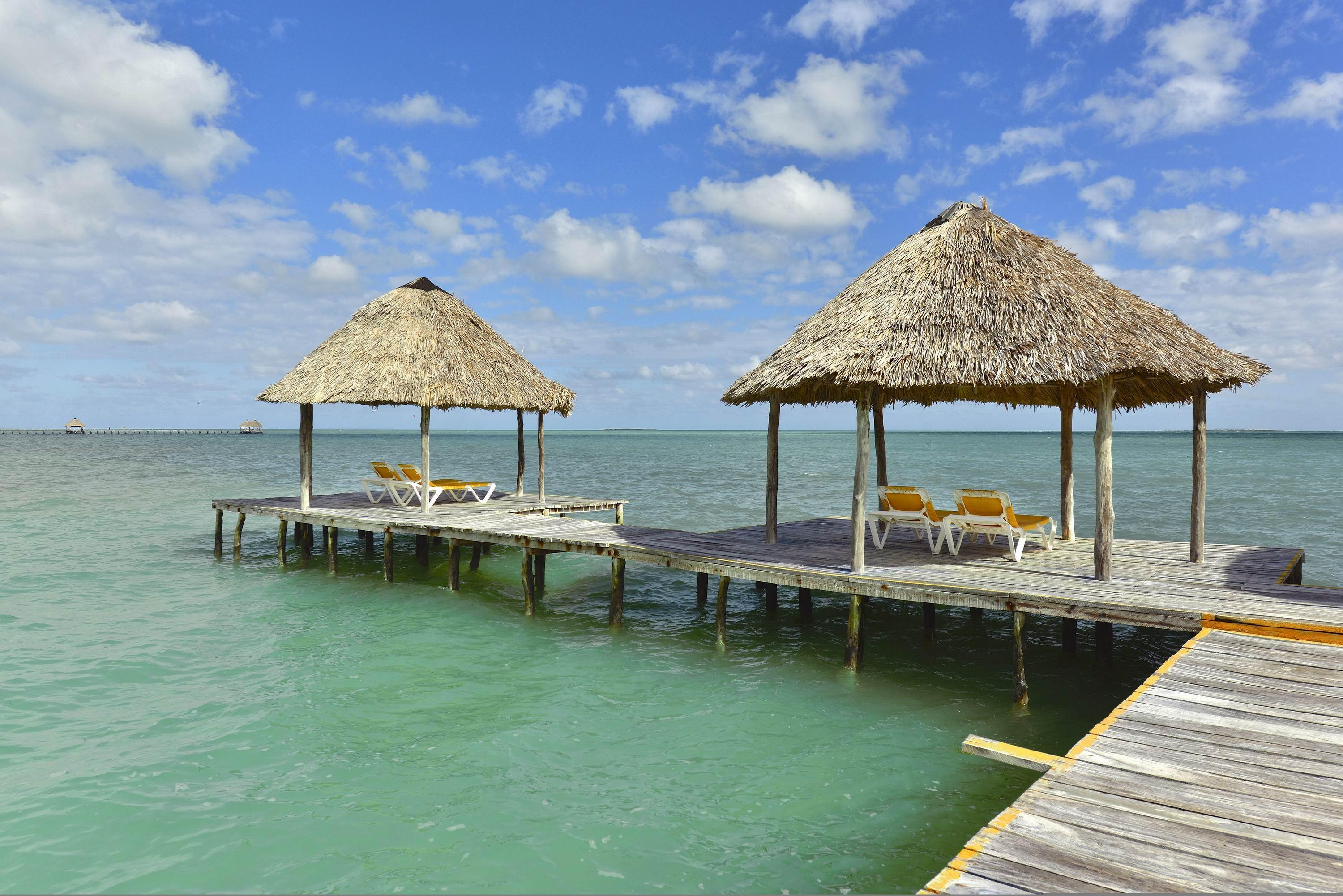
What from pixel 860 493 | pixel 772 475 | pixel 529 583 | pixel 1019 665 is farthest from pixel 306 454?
pixel 1019 665

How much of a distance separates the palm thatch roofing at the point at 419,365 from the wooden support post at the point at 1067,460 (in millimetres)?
9126

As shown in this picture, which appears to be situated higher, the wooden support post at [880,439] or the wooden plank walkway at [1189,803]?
the wooden support post at [880,439]

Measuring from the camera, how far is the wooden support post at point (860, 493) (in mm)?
8047

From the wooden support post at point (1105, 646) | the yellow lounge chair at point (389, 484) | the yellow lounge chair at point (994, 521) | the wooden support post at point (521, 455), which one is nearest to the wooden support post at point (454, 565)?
the yellow lounge chair at point (389, 484)

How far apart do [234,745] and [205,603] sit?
20.3ft

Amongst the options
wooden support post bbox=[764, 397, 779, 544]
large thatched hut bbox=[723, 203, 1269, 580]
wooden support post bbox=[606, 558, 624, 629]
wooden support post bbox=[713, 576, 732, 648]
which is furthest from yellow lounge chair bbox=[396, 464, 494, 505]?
large thatched hut bbox=[723, 203, 1269, 580]

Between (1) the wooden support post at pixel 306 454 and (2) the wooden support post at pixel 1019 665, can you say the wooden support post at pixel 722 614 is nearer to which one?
(2) the wooden support post at pixel 1019 665

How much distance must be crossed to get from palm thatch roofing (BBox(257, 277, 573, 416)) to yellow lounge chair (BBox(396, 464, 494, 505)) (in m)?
1.51

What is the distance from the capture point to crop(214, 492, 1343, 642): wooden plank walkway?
6262mm

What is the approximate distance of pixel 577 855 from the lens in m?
4.58

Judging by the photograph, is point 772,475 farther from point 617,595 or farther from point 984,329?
point 984,329

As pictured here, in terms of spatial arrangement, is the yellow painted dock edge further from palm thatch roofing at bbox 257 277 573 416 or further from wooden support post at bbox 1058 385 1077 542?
palm thatch roofing at bbox 257 277 573 416

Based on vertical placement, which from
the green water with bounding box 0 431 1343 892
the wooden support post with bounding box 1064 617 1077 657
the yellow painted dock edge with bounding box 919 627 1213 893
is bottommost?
the green water with bounding box 0 431 1343 892

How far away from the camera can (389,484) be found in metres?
14.1
